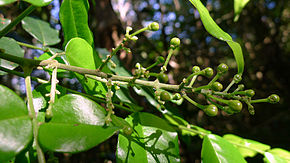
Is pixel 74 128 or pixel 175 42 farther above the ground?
pixel 175 42

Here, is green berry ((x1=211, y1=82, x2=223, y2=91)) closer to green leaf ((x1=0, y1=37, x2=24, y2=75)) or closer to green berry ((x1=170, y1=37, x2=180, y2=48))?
green berry ((x1=170, y1=37, x2=180, y2=48))

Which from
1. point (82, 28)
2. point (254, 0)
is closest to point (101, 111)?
point (82, 28)

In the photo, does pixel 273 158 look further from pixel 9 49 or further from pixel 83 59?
pixel 9 49

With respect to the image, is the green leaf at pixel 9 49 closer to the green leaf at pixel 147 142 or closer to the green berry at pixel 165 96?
the green leaf at pixel 147 142

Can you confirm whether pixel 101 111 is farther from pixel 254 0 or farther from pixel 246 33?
pixel 246 33

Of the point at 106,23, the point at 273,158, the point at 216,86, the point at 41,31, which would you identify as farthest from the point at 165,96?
the point at 106,23
